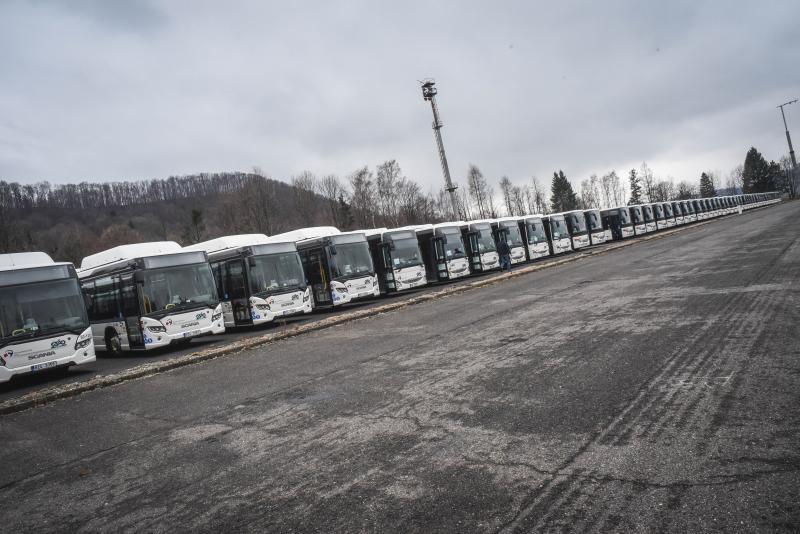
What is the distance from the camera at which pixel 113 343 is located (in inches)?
628

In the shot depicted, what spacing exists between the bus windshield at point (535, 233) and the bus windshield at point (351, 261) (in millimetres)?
15711

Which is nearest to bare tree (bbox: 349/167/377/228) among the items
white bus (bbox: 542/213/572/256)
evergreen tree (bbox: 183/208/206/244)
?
evergreen tree (bbox: 183/208/206/244)

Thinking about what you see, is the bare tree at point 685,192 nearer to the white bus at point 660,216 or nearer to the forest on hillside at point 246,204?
the forest on hillside at point 246,204

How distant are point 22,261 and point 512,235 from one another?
83.2ft

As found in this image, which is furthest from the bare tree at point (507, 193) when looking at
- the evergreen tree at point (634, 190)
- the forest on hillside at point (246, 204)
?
the evergreen tree at point (634, 190)

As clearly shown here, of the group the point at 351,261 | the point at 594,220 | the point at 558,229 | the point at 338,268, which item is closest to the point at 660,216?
the point at 594,220

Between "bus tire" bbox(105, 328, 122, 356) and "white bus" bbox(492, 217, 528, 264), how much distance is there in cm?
2201

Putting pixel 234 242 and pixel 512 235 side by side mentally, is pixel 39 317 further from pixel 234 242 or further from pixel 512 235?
pixel 512 235

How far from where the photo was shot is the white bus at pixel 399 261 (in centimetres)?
2362

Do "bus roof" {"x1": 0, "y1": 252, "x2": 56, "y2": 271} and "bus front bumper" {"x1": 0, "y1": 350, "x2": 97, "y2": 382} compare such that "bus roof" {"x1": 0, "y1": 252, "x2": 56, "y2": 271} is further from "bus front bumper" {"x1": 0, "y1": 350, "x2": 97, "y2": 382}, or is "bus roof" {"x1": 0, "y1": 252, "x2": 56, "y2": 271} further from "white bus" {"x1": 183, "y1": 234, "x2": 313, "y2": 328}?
"white bus" {"x1": 183, "y1": 234, "x2": 313, "y2": 328}

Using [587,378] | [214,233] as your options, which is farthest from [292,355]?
[214,233]

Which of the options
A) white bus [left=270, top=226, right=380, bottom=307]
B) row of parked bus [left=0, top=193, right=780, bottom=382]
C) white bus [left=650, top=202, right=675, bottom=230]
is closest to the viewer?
row of parked bus [left=0, top=193, right=780, bottom=382]

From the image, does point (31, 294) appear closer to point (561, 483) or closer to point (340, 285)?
point (340, 285)

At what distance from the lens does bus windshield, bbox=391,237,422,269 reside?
78.1ft
